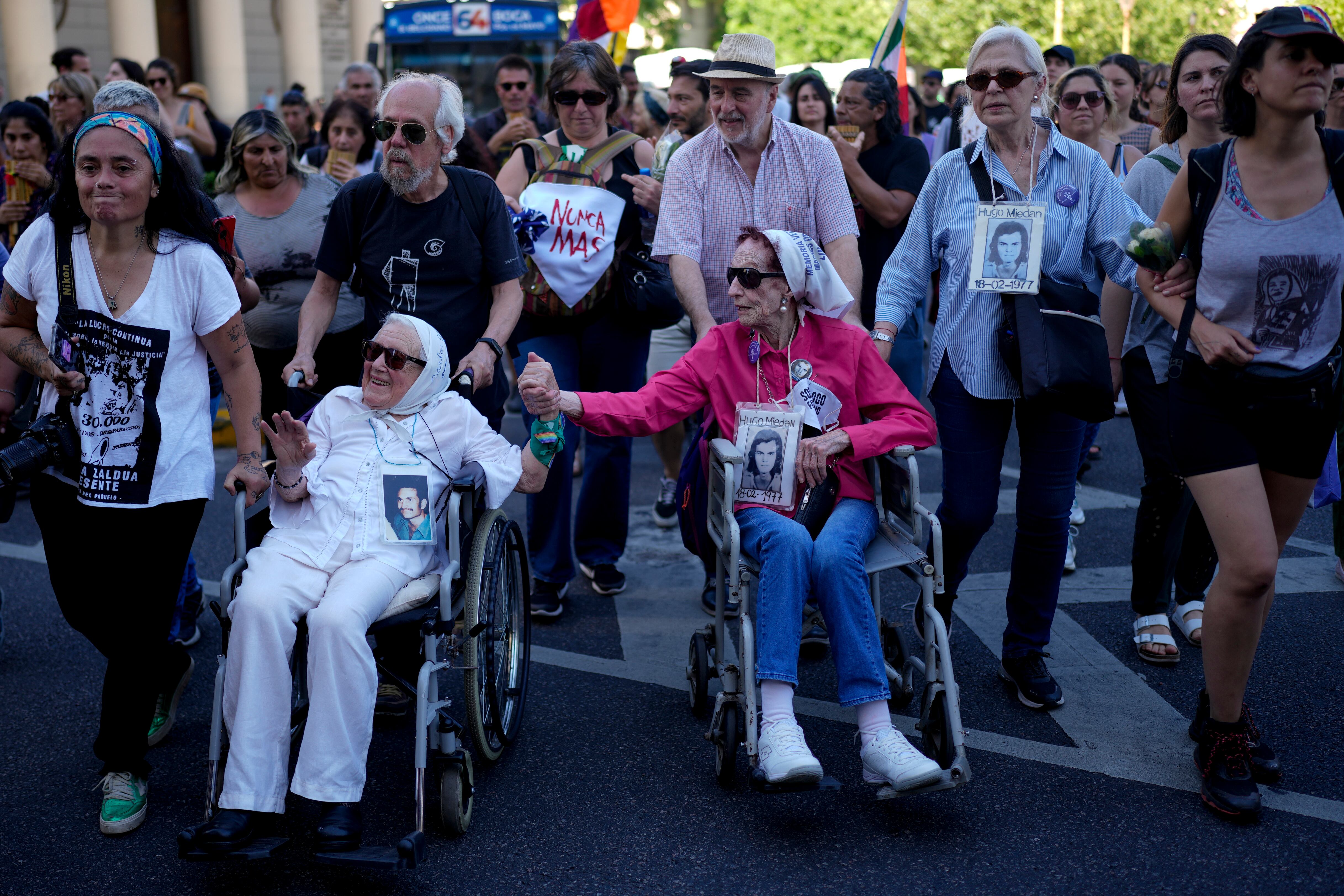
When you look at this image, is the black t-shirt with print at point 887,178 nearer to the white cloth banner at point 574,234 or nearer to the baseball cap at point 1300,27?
the white cloth banner at point 574,234

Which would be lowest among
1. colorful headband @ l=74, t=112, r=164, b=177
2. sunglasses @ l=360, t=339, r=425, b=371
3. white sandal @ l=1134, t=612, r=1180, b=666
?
white sandal @ l=1134, t=612, r=1180, b=666

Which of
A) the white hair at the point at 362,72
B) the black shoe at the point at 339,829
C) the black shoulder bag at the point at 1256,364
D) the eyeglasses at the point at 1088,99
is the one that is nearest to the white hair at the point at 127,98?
the black shoe at the point at 339,829

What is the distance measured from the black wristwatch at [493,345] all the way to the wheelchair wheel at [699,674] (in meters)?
1.15

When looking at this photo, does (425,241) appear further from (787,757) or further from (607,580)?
(787,757)

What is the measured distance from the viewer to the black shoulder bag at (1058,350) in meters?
3.58

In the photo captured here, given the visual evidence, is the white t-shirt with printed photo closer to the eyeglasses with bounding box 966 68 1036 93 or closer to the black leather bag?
the black leather bag

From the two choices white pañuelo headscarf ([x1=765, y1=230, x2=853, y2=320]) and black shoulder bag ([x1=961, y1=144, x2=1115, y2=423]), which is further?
white pañuelo headscarf ([x1=765, y1=230, x2=853, y2=320])

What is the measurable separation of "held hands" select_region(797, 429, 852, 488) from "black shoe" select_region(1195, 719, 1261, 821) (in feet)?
4.17

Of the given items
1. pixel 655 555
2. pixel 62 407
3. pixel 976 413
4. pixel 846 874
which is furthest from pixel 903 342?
pixel 62 407

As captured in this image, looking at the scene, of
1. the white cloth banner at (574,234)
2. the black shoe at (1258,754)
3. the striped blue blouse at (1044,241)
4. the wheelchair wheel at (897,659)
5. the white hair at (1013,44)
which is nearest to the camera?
the black shoe at (1258,754)

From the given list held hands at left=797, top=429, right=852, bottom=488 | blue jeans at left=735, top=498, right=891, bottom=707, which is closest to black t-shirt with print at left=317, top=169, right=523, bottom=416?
held hands at left=797, top=429, right=852, bottom=488

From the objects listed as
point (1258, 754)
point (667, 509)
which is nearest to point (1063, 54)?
point (667, 509)

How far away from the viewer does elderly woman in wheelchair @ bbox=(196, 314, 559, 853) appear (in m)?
3.01

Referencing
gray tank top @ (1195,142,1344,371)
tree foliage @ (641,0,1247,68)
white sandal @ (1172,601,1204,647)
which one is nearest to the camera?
gray tank top @ (1195,142,1344,371)
